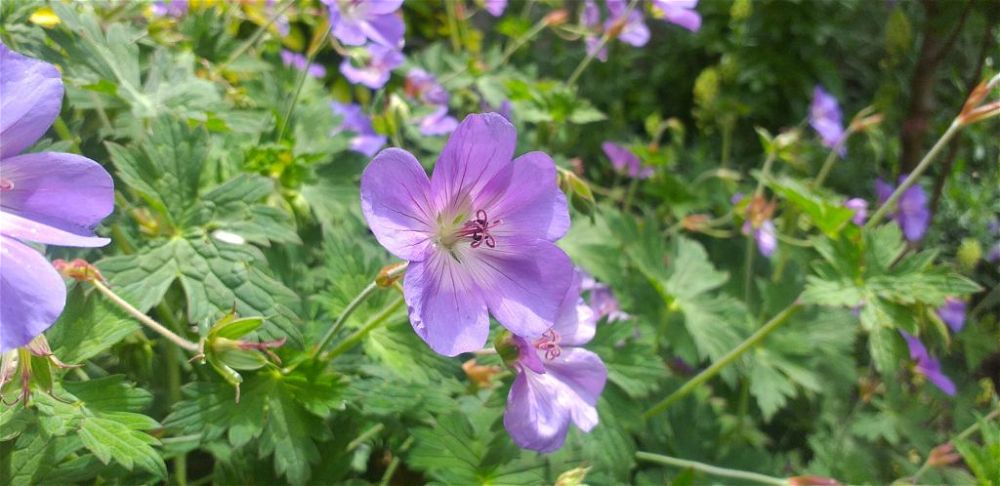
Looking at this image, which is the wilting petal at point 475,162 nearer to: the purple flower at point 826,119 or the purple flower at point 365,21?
the purple flower at point 365,21

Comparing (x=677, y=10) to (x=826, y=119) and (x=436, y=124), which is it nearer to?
(x=436, y=124)

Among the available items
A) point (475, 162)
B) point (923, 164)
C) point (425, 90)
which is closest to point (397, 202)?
point (475, 162)

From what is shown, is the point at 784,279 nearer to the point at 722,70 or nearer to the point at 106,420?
the point at 722,70

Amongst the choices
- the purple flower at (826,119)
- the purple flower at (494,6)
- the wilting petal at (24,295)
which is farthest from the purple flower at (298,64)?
the purple flower at (826,119)

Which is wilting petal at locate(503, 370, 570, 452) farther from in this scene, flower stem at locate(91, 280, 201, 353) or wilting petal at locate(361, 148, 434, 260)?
flower stem at locate(91, 280, 201, 353)

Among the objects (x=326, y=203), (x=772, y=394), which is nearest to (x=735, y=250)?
(x=772, y=394)

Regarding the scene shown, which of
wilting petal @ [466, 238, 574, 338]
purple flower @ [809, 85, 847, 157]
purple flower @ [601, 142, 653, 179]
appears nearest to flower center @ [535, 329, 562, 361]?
wilting petal @ [466, 238, 574, 338]
